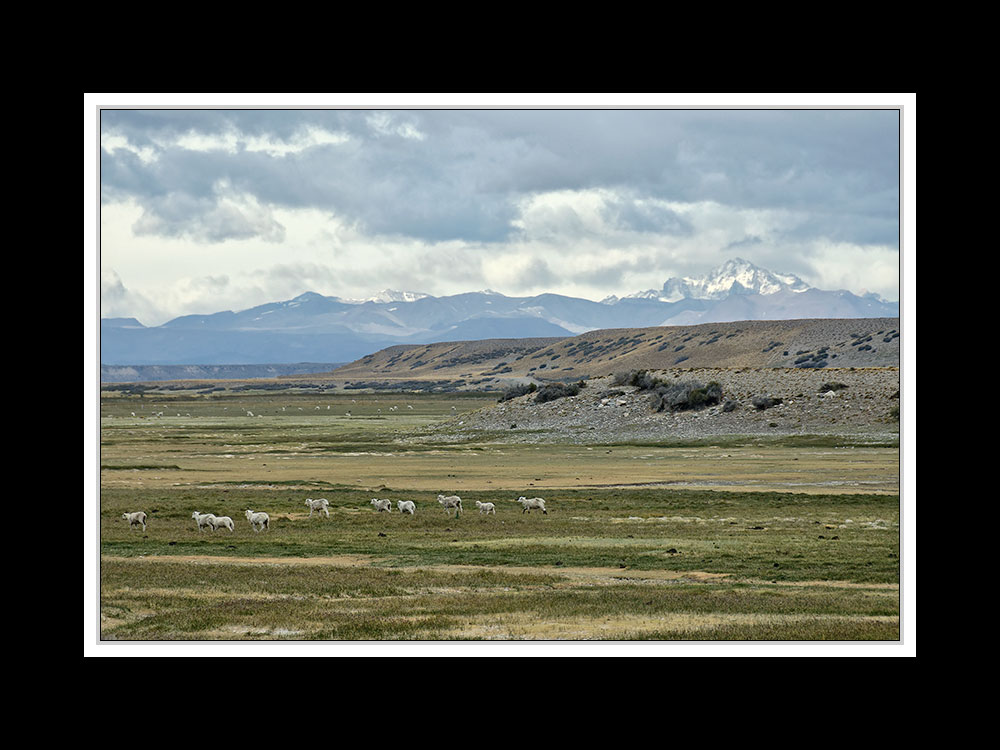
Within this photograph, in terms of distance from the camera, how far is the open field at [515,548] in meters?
16.8

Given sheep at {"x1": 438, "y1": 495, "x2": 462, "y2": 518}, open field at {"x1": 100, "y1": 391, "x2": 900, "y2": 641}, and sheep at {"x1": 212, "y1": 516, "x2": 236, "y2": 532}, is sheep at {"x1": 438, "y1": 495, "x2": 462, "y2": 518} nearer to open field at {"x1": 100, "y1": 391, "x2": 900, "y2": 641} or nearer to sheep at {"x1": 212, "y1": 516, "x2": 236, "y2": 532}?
open field at {"x1": 100, "y1": 391, "x2": 900, "y2": 641}

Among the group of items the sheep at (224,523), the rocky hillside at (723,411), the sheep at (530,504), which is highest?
the rocky hillside at (723,411)

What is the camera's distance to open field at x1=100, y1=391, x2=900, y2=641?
55.1ft

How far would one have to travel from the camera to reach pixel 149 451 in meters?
68.8

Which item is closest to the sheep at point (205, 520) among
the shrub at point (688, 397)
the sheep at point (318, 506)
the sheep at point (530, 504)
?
the sheep at point (318, 506)

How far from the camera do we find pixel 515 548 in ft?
90.3

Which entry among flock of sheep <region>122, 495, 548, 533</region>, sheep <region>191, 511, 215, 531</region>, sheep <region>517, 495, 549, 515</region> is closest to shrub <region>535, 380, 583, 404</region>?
flock of sheep <region>122, 495, 548, 533</region>

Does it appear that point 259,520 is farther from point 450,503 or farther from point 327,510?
point 450,503

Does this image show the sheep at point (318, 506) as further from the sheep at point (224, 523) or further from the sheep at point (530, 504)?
the sheep at point (530, 504)

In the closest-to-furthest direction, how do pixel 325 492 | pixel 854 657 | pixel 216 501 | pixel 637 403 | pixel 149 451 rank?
pixel 854 657, pixel 216 501, pixel 325 492, pixel 149 451, pixel 637 403

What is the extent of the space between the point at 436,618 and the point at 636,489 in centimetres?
2823

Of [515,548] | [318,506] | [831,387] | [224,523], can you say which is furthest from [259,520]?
[831,387]
